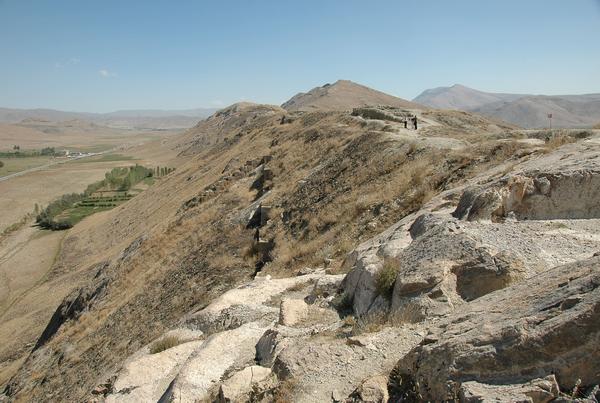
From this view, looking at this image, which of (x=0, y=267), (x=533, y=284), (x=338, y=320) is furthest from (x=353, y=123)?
(x=0, y=267)

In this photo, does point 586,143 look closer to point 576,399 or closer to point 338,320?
point 338,320

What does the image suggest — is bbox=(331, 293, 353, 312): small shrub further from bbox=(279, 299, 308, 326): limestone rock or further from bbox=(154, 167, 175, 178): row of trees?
bbox=(154, 167, 175, 178): row of trees

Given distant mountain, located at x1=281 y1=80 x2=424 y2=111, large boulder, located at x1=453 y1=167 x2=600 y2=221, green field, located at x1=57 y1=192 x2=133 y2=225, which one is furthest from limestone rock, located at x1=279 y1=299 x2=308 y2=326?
distant mountain, located at x1=281 y1=80 x2=424 y2=111

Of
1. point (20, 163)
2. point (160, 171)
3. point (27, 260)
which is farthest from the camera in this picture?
point (20, 163)

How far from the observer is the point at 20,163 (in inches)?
5389

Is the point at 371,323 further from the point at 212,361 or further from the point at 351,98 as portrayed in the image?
the point at 351,98

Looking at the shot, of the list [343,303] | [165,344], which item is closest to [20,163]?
[165,344]

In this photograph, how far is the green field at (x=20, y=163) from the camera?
12012 cm

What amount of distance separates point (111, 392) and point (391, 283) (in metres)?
5.29

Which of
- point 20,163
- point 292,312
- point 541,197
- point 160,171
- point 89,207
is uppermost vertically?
point 541,197

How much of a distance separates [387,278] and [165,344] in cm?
482

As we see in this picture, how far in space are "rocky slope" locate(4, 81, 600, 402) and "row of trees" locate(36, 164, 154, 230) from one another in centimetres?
4066

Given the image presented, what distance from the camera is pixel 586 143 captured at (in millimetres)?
10234

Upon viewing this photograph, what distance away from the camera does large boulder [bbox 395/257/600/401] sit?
12.8 ft
